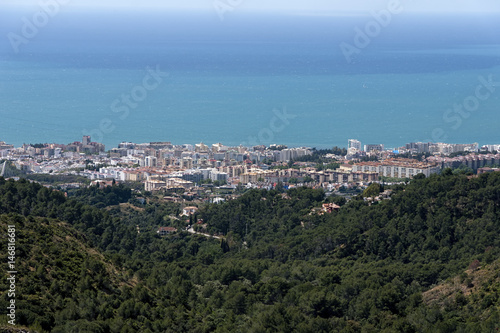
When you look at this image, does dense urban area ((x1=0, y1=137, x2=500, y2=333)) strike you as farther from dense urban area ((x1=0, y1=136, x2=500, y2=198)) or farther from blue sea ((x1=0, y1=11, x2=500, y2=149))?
blue sea ((x1=0, y1=11, x2=500, y2=149))

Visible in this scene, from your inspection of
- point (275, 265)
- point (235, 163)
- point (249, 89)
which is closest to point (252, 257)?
point (275, 265)

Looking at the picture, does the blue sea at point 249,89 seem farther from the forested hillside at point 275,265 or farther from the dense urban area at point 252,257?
the forested hillside at point 275,265

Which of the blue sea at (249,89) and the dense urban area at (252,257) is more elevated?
the blue sea at (249,89)

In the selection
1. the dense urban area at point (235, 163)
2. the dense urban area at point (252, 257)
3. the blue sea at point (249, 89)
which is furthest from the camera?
the blue sea at point (249, 89)

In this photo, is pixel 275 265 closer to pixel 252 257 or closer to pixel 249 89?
pixel 252 257

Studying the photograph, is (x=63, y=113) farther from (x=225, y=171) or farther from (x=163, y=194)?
(x=163, y=194)

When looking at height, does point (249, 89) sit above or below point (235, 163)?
above

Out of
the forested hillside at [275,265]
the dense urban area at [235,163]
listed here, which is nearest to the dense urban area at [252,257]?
the forested hillside at [275,265]
